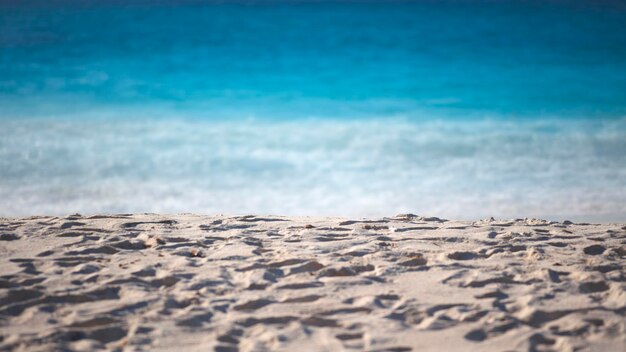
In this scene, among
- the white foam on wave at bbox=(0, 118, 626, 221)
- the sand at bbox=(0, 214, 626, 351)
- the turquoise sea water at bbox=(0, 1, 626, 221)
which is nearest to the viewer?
the sand at bbox=(0, 214, 626, 351)

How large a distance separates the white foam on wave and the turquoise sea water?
0.24ft

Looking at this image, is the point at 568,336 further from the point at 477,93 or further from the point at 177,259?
the point at 477,93

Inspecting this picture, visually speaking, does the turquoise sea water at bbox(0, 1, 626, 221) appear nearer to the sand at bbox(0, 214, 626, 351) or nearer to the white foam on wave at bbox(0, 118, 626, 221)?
the white foam on wave at bbox(0, 118, 626, 221)

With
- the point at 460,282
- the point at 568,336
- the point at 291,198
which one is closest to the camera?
the point at 568,336

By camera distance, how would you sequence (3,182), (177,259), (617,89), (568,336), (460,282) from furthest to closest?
(617,89)
(3,182)
(177,259)
(460,282)
(568,336)

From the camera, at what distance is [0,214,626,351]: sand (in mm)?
2809

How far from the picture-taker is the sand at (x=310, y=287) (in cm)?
281

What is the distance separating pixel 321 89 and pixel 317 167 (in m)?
4.77

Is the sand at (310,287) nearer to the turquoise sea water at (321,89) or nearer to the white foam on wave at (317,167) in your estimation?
the white foam on wave at (317,167)

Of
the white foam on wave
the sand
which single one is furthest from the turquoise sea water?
the sand

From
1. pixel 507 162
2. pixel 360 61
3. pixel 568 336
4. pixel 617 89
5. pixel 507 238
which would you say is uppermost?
pixel 360 61

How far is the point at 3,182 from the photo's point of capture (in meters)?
10.3

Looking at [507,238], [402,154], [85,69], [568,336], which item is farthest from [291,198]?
[85,69]

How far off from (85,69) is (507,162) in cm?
1002
